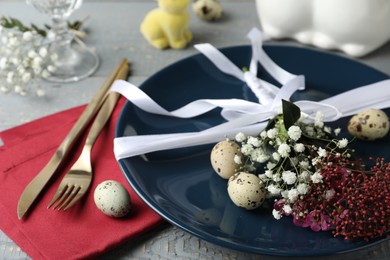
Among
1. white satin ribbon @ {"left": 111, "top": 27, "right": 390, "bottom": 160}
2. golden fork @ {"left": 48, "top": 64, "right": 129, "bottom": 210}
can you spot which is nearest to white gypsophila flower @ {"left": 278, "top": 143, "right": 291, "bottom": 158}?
white satin ribbon @ {"left": 111, "top": 27, "right": 390, "bottom": 160}

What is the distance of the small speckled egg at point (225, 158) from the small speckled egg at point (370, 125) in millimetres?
169

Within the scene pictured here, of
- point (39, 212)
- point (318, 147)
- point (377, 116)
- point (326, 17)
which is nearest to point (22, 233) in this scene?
point (39, 212)

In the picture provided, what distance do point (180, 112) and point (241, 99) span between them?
0.35 feet

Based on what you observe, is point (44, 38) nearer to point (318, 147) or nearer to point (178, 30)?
point (178, 30)

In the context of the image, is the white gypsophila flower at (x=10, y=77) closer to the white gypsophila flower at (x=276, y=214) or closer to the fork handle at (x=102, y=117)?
the fork handle at (x=102, y=117)

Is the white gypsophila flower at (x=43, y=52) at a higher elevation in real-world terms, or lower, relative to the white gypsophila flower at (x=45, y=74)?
higher

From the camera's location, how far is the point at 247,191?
0.64 metres

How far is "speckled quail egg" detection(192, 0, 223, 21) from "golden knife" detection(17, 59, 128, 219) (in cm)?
22

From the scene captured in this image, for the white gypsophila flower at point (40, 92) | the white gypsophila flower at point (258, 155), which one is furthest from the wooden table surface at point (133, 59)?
the white gypsophila flower at point (258, 155)

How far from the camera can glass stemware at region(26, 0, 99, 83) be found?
94cm

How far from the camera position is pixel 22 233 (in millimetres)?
677

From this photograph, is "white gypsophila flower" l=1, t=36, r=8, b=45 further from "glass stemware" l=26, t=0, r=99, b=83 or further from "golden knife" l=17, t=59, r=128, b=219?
"golden knife" l=17, t=59, r=128, b=219

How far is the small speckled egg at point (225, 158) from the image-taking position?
691mm

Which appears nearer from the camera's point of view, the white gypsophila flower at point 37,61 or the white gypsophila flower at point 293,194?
the white gypsophila flower at point 293,194
